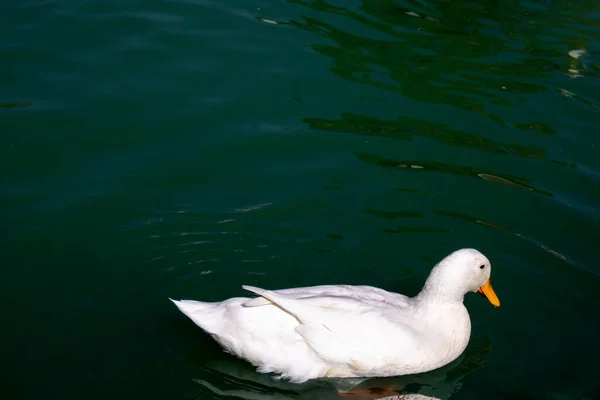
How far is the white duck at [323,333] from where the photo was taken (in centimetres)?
493

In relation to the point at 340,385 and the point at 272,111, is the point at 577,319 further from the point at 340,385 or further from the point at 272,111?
the point at 272,111

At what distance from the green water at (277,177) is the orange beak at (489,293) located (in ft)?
0.88

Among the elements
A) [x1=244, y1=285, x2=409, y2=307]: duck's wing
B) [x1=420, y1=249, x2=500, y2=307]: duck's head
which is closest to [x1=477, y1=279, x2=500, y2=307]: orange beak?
[x1=420, y1=249, x2=500, y2=307]: duck's head

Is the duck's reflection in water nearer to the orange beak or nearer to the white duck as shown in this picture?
the white duck

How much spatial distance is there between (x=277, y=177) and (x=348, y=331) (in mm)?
2302

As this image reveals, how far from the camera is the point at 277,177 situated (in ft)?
22.8

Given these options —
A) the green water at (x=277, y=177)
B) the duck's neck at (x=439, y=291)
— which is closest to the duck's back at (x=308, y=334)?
the green water at (x=277, y=177)

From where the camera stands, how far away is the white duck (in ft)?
16.2

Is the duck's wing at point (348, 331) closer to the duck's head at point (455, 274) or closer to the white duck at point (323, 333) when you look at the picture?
the white duck at point (323, 333)

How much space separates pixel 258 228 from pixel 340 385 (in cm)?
162

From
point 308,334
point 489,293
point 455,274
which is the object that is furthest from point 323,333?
point 489,293

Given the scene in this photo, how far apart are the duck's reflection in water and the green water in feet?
0.06

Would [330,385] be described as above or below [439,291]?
below

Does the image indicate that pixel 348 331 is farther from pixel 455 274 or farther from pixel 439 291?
pixel 455 274
